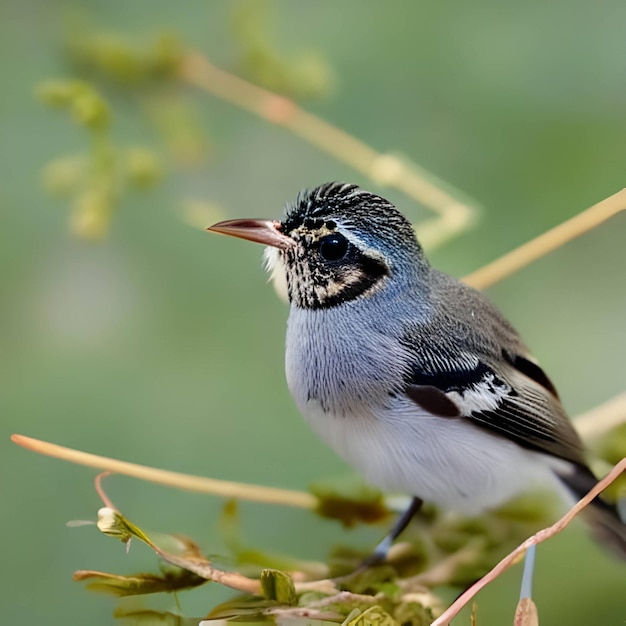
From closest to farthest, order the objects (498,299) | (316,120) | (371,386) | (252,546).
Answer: (371,386), (252,546), (498,299), (316,120)

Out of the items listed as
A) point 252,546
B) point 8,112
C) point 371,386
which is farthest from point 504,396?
point 8,112

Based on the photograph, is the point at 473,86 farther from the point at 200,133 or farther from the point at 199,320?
the point at 199,320

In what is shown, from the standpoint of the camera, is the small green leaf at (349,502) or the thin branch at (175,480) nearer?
the thin branch at (175,480)

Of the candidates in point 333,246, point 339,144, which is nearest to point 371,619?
point 333,246

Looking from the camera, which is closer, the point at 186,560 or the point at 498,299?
the point at 186,560

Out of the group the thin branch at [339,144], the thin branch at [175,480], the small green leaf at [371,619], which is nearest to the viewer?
the small green leaf at [371,619]

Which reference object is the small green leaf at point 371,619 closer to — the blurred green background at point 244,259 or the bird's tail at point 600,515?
the blurred green background at point 244,259

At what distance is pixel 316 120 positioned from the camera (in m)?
1.46

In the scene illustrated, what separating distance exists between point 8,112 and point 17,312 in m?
0.43

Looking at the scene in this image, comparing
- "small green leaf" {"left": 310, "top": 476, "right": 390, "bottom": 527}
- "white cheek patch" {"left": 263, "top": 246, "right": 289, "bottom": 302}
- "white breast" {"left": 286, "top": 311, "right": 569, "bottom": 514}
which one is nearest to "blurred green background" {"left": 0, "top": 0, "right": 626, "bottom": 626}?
"small green leaf" {"left": 310, "top": 476, "right": 390, "bottom": 527}

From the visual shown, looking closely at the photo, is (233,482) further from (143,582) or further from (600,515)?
(600,515)

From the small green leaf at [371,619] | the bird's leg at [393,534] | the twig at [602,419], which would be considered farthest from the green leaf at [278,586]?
the twig at [602,419]

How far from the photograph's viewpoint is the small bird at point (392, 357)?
717 mm

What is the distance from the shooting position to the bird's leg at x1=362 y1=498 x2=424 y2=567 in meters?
0.88
